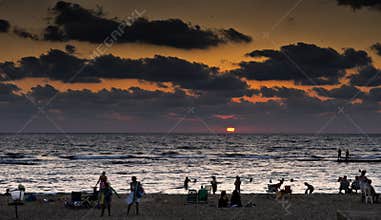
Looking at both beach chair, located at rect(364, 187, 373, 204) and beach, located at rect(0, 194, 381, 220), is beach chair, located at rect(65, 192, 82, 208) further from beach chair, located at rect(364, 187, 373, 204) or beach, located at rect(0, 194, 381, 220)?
beach chair, located at rect(364, 187, 373, 204)

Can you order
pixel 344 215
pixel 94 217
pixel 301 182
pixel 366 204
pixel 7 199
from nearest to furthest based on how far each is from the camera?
pixel 344 215 < pixel 94 217 < pixel 366 204 < pixel 7 199 < pixel 301 182

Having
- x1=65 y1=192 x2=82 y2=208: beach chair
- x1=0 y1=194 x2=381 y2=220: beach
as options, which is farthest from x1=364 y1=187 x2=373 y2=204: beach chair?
x1=65 y1=192 x2=82 y2=208: beach chair

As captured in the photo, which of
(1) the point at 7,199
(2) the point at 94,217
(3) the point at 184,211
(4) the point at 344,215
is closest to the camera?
(4) the point at 344,215

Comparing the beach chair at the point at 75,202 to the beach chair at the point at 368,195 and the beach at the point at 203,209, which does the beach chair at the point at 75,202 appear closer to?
the beach at the point at 203,209

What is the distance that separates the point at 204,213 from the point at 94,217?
5.21 meters

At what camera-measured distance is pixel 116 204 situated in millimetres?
26797

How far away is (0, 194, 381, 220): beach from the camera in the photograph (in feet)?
74.1

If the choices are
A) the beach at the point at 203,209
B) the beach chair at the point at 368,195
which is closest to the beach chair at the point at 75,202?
the beach at the point at 203,209

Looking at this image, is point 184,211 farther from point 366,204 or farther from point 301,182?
point 301,182

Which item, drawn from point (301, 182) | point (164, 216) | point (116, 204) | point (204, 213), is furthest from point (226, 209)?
point (301, 182)

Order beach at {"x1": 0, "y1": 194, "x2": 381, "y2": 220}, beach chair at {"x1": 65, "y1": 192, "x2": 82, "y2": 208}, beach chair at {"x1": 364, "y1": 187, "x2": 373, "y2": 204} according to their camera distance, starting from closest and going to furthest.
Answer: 1. beach at {"x1": 0, "y1": 194, "x2": 381, "y2": 220}
2. beach chair at {"x1": 65, "y1": 192, "x2": 82, "y2": 208}
3. beach chair at {"x1": 364, "y1": 187, "x2": 373, "y2": 204}

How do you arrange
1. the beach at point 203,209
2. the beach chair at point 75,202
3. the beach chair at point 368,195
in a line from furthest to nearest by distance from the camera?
the beach chair at point 368,195 < the beach chair at point 75,202 < the beach at point 203,209

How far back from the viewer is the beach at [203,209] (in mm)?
22594

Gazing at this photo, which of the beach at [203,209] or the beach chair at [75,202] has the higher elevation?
the beach chair at [75,202]
